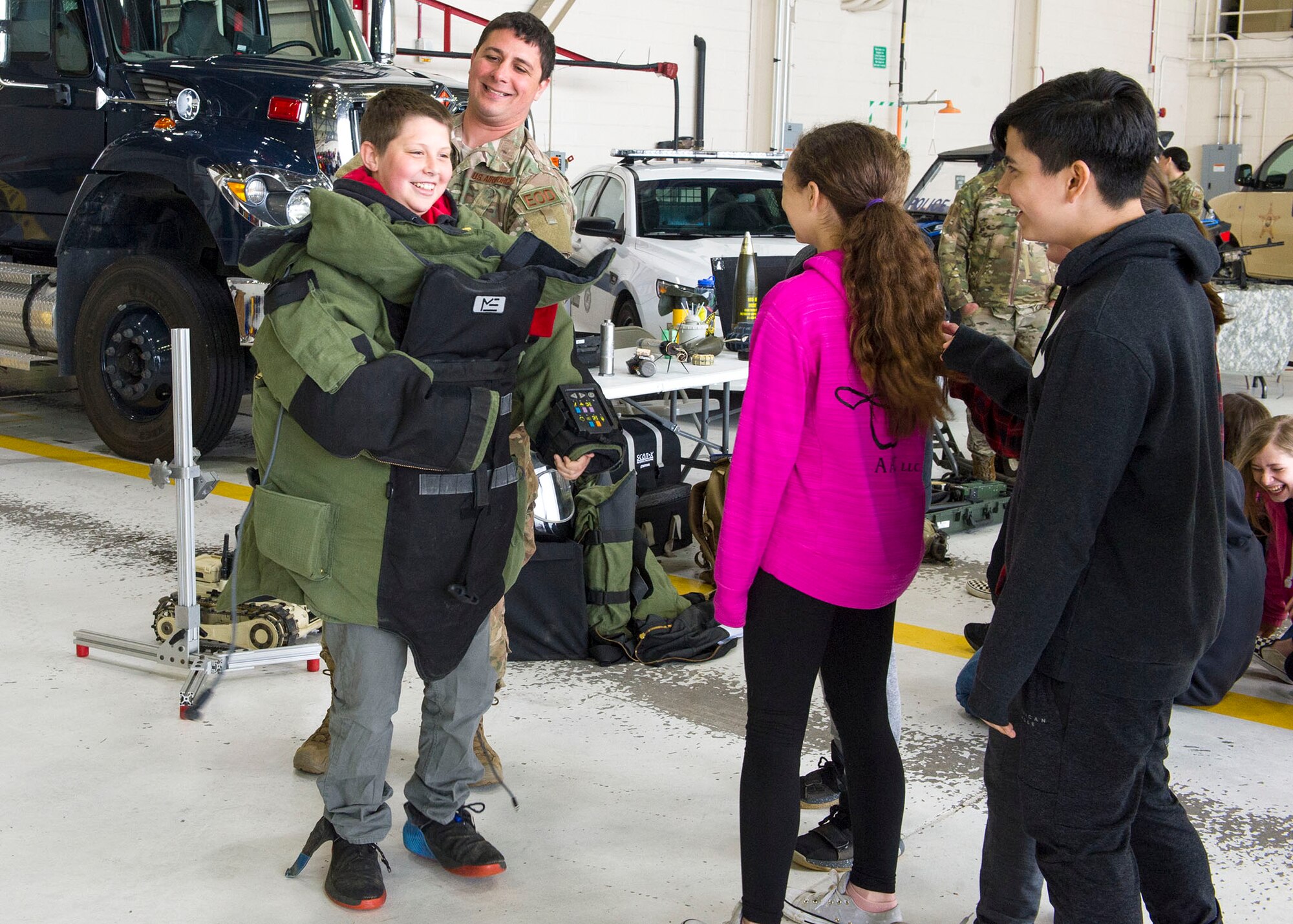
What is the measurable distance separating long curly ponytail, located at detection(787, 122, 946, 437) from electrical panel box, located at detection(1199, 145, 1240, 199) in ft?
60.2

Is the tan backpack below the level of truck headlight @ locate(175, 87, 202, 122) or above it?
below

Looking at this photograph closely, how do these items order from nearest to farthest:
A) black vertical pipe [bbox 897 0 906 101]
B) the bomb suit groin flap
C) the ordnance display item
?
the bomb suit groin flap, the ordnance display item, black vertical pipe [bbox 897 0 906 101]

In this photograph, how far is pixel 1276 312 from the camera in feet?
30.3

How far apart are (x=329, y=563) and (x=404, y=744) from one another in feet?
3.69

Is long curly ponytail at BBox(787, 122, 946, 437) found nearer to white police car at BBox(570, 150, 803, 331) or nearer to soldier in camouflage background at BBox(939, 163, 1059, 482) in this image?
soldier in camouflage background at BBox(939, 163, 1059, 482)

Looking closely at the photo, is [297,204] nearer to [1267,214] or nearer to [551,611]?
[551,611]

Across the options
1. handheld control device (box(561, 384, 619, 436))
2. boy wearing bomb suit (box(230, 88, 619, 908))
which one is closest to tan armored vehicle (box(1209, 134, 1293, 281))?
handheld control device (box(561, 384, 619, 436))

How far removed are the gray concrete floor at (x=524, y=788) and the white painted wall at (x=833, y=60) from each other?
884 cm

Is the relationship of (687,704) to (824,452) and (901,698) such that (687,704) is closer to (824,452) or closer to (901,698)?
(901,698)

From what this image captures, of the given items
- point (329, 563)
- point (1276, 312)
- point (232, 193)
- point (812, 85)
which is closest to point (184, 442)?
point (329, 563)

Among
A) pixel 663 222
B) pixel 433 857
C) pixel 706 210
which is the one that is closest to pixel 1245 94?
pixel 706 210

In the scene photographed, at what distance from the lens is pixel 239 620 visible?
4066 millimetres

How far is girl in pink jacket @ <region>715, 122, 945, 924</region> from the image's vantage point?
2225 millimetres

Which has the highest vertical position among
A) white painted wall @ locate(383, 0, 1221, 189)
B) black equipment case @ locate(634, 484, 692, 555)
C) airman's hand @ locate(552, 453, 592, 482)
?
white painted wall @ locate(383, 0, 1221, 189)
